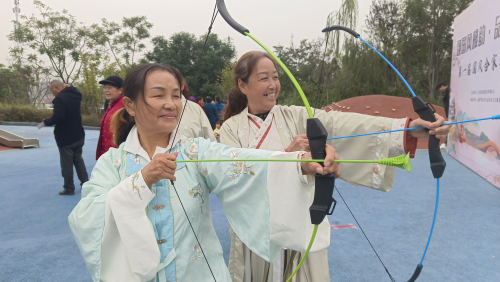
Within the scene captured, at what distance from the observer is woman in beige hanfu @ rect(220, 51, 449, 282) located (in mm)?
1459

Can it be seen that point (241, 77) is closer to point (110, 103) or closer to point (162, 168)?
point (162, 168)

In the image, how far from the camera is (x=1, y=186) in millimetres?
4938

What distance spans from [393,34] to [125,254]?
54.3 ft

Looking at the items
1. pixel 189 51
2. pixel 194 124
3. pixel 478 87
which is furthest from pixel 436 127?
pixel 478 87

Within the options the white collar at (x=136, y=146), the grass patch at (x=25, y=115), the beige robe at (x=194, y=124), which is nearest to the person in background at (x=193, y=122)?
the beige robe at (x=194, y=124)

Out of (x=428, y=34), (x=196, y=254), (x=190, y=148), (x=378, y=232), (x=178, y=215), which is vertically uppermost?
(x=428, y=34)

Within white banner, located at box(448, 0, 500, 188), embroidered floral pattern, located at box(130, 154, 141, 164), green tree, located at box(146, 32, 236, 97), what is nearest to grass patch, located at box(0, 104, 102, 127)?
white banner, located at box(448, 0, 500, 188)

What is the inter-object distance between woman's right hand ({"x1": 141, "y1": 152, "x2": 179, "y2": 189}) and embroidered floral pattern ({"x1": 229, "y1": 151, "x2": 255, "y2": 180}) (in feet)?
0.71

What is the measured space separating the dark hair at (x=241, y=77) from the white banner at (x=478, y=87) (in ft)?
12.5

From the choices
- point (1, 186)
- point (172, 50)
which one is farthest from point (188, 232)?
point (1, 186)

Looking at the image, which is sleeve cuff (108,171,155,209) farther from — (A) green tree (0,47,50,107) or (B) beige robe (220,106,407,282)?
(A) green tree (0,47,50,107)

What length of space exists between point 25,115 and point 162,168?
19684 mm

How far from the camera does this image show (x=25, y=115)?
682 inches

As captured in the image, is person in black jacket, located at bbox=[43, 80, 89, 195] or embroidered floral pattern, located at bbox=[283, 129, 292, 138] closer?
embroidered floral pattern, located at bbox=[283, 129, 292, 138]
